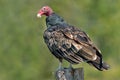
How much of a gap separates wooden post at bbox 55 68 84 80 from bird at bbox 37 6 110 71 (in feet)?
1.30

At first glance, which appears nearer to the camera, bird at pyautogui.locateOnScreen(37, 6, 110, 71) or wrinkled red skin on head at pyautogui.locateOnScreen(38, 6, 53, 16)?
bird at pyautogui.locateOnScreen(37, 6, 110, 71)

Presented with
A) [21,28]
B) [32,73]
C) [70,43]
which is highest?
[21,28]

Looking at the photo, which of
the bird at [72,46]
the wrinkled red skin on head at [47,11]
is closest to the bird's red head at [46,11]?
the wrinkled red skin on head at [47,11]

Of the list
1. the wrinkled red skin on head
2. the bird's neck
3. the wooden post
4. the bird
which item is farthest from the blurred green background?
the wooden post

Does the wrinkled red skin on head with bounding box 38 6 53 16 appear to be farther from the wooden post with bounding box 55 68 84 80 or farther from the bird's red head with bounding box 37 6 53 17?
the wooden post with bounding box 55 68 84 80

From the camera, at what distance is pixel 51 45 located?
379 inches

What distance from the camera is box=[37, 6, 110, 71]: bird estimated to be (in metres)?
9.00

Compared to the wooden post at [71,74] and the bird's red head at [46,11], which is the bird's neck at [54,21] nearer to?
the bird's red head at [46,11]

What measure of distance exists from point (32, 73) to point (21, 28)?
1.39 meters

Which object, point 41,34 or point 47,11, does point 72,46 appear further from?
point 41,34

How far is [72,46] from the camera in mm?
9188

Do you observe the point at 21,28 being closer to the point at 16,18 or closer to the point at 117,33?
the point at 16,18

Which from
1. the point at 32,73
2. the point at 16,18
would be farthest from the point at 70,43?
the point at 16,18

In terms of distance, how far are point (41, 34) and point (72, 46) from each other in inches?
344
